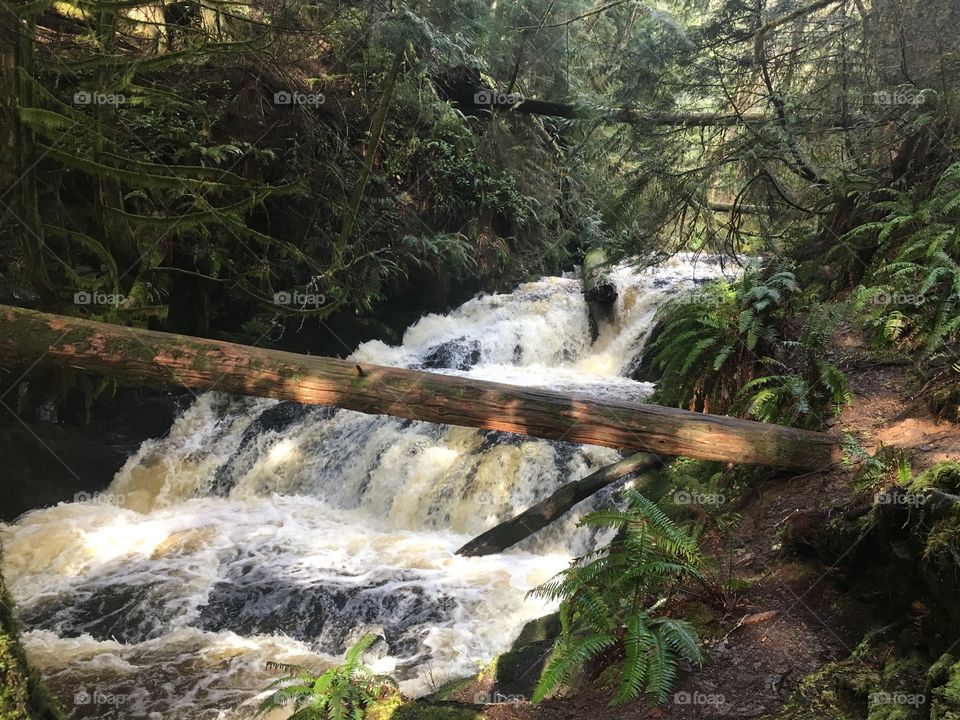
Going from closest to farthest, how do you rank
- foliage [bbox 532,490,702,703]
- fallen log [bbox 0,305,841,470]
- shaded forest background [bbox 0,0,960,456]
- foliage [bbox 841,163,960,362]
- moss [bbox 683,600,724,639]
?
foliage [bbox 532,490,702,703], moss [bbox 683,600,724,639], fallen log [bbox 0,305,841,470], foliage [bbox 841,163,960,362], shaded forest background [bbox 0,0,960,456]

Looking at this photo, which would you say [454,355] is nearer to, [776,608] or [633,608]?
[633,608]

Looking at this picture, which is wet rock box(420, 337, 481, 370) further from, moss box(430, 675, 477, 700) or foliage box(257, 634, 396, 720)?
foliage box(257, 634, 396, 720)

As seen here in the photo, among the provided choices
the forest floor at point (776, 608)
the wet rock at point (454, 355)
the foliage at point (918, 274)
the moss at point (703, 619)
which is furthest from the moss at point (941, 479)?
the wet rock at point (454, 355)

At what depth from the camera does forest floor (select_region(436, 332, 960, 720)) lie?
2787 mm

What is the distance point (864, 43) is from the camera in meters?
6.29

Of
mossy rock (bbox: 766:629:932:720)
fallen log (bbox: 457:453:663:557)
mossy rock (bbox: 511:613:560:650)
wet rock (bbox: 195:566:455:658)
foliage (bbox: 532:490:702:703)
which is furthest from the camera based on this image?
fallen log (bbox: 457:453:663:557)

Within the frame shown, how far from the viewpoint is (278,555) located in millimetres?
7109

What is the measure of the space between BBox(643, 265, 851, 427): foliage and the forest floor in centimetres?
32

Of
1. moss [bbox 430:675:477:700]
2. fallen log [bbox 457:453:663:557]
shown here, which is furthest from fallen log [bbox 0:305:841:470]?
fallen log [bbox 457:453:663:557]

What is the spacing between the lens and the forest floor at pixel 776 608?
9.14ft

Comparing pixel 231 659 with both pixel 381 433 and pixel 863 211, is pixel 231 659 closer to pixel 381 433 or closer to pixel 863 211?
pixel 381 433

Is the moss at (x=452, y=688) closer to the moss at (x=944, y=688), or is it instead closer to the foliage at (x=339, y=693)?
the foliage at (x=339, y=693)

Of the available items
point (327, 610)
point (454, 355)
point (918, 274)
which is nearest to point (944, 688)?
point (918, 274)

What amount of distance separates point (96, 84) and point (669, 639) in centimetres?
768
